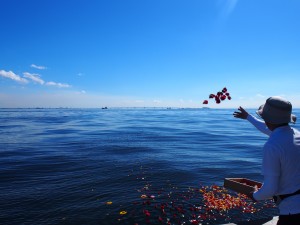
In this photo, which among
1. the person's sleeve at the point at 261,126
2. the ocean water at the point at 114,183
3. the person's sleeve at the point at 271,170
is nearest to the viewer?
the person's sleeve at the point at 271,170

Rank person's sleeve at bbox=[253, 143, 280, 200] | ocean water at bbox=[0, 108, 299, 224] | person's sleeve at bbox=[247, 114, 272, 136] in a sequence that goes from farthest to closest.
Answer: ocean water at bbox=[0, 108, 299, 224], person's sleeve at bbox=[247, 114, 272, 136], person's sleeve at bbox=[253, 143, 280, 200]

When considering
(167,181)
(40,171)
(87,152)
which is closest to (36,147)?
(87,152)

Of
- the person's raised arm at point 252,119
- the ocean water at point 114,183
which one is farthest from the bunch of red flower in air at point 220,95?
the ocean water at point 114,183

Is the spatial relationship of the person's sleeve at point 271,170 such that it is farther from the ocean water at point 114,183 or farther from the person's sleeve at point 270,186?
the ocean water at point 114,183

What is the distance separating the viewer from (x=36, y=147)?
2253 centimetres

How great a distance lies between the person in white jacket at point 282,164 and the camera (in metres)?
3.18

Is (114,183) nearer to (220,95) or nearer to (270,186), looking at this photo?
(220,95)

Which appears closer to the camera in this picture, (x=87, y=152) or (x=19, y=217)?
(x=19, y=217)

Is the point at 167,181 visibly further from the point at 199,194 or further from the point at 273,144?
the point at 273,144

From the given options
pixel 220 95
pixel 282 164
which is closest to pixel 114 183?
pixel 220 95

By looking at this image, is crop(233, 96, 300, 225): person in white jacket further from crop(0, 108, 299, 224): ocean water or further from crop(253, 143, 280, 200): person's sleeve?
crop(0, 108, 299, 224): ocean water

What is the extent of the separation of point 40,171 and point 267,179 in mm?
13603

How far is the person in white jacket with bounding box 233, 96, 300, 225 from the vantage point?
3.18m

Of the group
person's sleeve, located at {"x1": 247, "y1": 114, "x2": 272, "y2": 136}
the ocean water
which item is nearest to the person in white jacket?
person's sleeve, located at {"x1": 247, "y1": 114, "x2": 272, "y2": 136}
